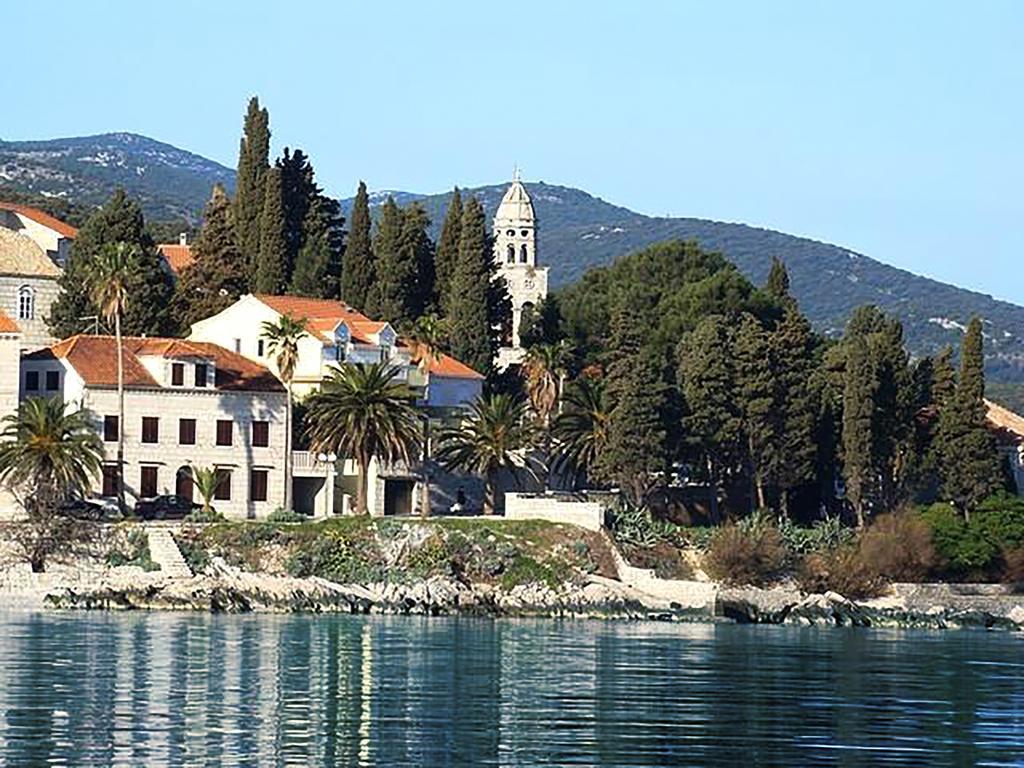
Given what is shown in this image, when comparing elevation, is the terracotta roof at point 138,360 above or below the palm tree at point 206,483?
above

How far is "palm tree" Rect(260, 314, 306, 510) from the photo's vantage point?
87125mm

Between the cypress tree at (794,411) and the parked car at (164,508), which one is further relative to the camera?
the cypress tree at (794,411)

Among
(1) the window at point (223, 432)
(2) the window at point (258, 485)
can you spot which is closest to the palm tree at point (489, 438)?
(2) the window at point (258, 485)

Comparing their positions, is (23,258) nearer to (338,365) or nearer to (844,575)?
(338,365)

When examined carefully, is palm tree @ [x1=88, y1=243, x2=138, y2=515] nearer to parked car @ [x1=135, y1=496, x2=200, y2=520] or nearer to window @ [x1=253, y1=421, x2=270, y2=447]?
parked car @ [x1=135, y1=496, x2=200, y2=520]

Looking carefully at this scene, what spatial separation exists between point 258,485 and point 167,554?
950cm

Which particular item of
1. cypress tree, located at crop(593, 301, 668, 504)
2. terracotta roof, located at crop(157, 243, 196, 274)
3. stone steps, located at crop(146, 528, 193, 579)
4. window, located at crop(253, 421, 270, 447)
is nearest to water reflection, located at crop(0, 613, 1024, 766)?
stone steps, located at crop(146, 528, 193, 579)

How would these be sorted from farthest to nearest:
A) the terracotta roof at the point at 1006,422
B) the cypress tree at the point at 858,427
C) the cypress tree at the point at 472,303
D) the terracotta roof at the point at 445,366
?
the terracotta roof at the point at 1006,422 < the cypress tree at the point at 472,303 < the terracotta roof at the point at 445,366 < the cypress tree at the point at 858,427

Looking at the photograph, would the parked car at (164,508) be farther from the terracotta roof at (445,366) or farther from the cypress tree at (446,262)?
the cypress tree at (446,262)

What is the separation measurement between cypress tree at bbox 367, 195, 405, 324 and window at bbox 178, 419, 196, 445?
1299 centimetres

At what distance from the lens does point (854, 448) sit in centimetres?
8781

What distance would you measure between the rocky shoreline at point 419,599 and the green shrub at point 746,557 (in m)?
0.71

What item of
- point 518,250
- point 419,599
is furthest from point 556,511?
point 518,250

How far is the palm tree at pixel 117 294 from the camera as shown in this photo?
8506 centimetres
